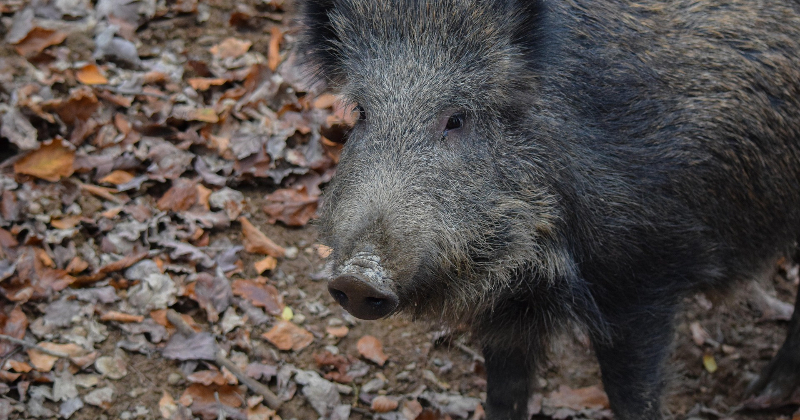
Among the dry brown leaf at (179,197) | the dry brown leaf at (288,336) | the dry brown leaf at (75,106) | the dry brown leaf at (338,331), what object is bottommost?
the dry brown leaf at (338,331)

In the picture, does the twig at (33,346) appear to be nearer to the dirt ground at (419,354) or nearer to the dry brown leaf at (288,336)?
the dirt ground at (419,354)

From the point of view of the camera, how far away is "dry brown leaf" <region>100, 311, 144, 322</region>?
382cm

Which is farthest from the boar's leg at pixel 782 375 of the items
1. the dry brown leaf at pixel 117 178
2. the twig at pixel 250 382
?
the dry brown leaf at pixel 117 178

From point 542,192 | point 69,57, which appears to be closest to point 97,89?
point 69,57

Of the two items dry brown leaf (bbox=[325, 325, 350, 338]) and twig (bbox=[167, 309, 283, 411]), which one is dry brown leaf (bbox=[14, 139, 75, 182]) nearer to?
twig (bbox=[167, 309, 283, 411])

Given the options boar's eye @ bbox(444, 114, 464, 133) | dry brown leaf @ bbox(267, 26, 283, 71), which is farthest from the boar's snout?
dry brown leaf @ bbox(267, 26, 283, 71)

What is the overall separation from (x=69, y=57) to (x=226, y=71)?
106cm

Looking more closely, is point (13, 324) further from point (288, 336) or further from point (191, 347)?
point (288, 336)

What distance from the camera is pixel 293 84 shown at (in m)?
5.56

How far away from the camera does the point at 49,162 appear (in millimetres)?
4371

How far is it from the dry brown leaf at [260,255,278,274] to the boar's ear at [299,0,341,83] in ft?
4.98

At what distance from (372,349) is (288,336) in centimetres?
48

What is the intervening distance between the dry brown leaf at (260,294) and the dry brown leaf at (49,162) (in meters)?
1.22

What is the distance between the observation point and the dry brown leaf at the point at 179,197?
4.51 meters
